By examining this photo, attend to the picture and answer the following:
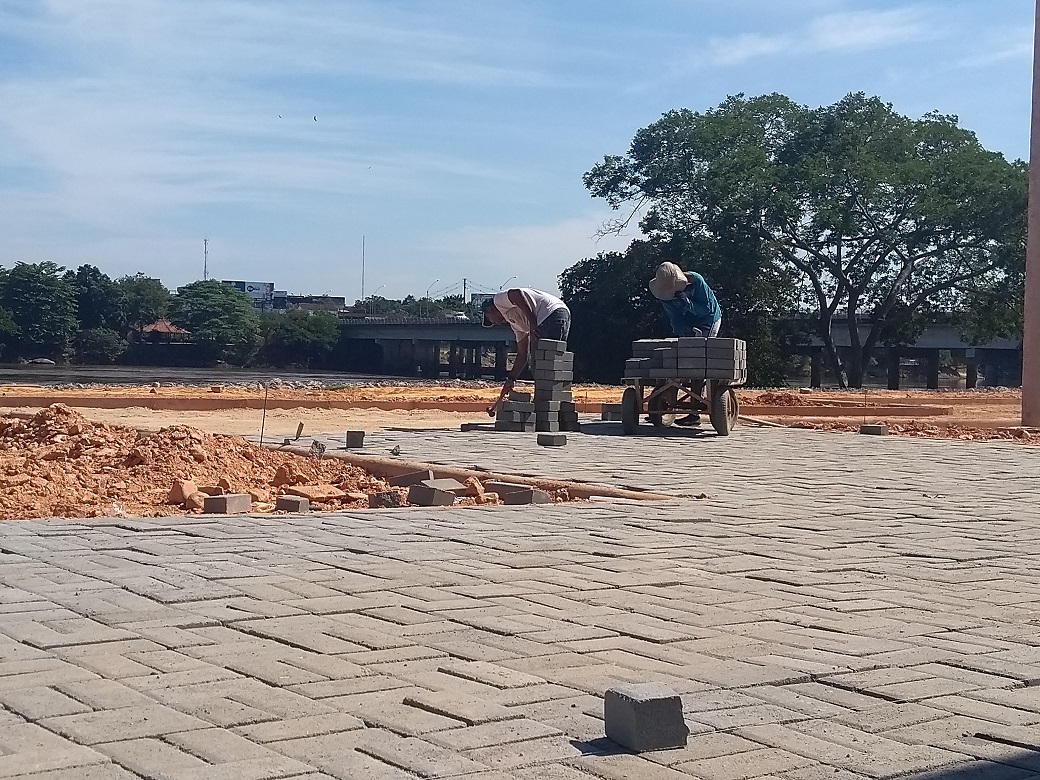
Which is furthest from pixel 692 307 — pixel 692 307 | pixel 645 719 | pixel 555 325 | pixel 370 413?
pixel 645 719

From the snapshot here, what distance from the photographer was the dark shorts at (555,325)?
711 inches

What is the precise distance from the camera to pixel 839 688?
4.40 meters

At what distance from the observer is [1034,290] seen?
73.8 feet

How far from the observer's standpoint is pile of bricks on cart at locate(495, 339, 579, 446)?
54.1 feet

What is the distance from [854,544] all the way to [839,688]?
135 inches

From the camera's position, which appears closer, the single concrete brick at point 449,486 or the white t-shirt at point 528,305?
the single concrete brick at point 449,486

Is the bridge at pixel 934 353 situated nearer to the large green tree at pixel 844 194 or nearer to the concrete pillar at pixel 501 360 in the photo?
the large green tree at pixel 844 194

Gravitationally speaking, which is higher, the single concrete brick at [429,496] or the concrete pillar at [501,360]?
the concrete pillar at [501,360]

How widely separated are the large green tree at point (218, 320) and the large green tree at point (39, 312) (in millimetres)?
7568

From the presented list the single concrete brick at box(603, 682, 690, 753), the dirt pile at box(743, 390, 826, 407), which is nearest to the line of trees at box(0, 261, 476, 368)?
the dirt pile at box(743, 390, 826, 407)

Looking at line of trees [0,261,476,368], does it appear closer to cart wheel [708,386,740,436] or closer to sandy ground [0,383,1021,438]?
sandy ground [0,383,1021,438]

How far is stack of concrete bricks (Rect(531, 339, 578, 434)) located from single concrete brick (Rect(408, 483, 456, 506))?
7.39 meters

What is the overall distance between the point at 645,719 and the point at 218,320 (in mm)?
76380

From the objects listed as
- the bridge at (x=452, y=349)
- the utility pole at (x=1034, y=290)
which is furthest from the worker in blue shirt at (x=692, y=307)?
the bridge at (x=452, y=349)
